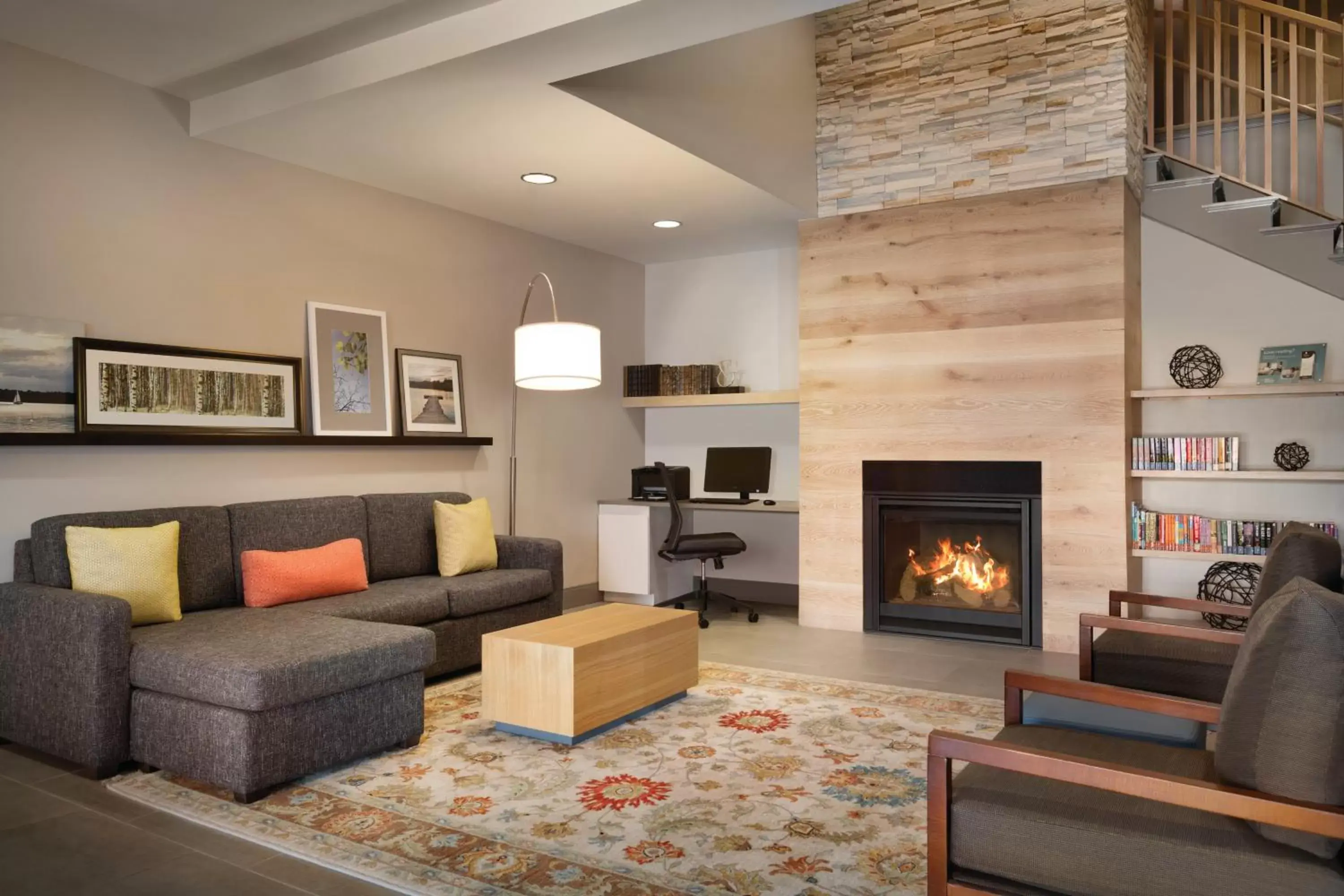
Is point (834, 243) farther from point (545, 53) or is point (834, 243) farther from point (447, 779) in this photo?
point (447, 779)

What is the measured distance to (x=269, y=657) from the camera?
3156 mm

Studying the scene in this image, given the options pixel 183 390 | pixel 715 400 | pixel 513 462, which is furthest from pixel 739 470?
pixel 183 390

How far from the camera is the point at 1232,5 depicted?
5.84 metres

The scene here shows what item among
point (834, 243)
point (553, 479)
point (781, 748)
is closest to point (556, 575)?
point (553, 479)

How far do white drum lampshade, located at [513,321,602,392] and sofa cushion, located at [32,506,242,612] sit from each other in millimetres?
1555

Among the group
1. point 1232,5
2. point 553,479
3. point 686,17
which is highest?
point 1232,5

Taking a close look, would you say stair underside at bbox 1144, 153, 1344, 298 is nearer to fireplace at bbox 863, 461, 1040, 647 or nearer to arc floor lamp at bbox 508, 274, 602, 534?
fireplace at bbox 863, 461, 1040, 647

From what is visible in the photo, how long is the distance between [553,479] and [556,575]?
1.38 m

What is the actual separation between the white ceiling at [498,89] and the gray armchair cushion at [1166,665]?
8.03 feet

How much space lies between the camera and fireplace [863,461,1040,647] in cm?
536

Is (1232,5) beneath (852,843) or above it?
above

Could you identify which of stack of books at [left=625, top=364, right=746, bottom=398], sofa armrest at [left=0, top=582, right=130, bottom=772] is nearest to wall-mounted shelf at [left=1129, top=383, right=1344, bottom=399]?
stack of books at [left=625, top=364, right=746, bottom=398]

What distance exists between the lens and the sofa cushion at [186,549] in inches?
143

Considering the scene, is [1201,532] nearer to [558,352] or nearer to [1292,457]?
[1292,457]
